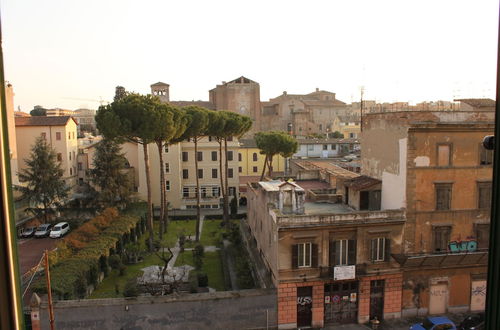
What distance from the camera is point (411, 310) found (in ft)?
66.4

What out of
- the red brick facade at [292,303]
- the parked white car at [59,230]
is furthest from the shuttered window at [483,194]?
the parked white car at [59,230]

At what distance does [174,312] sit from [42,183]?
21927 mm

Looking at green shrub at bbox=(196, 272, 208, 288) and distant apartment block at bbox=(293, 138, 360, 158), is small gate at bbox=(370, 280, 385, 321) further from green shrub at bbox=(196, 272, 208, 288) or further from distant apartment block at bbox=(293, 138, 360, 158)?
distant apartment block at bbox=(293, 138, 360, 158)

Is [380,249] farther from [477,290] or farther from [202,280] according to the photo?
[202,280]

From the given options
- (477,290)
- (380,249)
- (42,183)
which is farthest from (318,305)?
(42,183)

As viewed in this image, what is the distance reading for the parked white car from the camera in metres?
32.1

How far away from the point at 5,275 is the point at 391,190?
2048 cm

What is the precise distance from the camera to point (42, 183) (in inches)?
1377

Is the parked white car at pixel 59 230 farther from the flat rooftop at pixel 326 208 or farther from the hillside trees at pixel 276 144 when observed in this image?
the flat rooftop at pixel 326 208

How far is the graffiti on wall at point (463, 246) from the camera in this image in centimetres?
2009

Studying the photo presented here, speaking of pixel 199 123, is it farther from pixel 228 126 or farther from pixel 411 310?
pixel 411 310

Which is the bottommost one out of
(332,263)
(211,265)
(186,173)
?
(211,265)

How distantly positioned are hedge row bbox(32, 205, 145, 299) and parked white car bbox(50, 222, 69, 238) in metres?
5.31

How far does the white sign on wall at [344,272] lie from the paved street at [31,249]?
17644 millimetres
